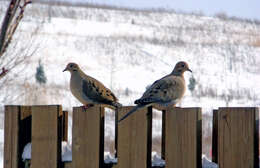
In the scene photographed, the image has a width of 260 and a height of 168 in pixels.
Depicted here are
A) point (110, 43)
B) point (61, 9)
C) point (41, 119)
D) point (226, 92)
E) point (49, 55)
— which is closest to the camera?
point (41, 119)

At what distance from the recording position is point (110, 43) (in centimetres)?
6594

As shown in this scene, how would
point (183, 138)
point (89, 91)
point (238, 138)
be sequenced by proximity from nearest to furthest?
point (238, 138) < point (183, 138) < point (89, 91)

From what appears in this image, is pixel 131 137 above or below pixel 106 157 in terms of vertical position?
above

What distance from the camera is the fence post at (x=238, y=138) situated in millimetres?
3109

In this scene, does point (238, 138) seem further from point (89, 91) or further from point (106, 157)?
point (89, 91)

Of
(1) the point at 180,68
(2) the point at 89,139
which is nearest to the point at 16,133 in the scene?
(2) the point at 89,139

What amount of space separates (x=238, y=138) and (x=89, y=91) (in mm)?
2400

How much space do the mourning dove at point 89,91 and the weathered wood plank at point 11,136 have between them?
105 centimetres

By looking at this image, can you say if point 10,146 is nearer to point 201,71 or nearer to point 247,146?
point 247,146

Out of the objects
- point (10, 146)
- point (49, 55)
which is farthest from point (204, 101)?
point (10, 146)

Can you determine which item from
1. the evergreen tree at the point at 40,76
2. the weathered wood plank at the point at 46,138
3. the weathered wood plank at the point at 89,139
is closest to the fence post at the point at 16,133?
the weathered wood plank at the point at 46,138

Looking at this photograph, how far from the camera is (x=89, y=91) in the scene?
5.35 meters

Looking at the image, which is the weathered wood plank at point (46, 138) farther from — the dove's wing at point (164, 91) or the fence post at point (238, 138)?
the fence post at point (238, 138)

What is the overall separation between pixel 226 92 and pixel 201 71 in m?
8.11
